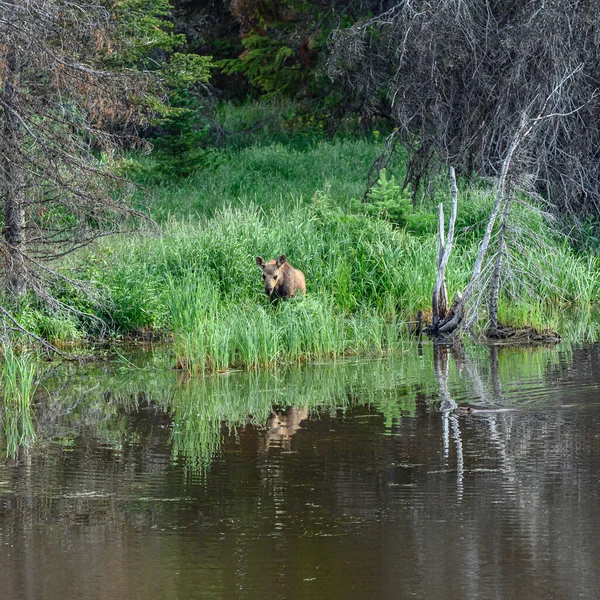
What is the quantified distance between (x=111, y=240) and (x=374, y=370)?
283 inches

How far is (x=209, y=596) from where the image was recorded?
5949 mm

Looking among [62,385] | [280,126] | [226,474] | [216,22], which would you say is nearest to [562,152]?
[62,385]

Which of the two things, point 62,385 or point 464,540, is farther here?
point 62,385

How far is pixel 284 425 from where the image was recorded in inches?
393

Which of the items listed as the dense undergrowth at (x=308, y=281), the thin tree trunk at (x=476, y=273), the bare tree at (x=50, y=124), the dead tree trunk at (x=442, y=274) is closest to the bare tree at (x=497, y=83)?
the dense undergrowth at (x=308, y=281)

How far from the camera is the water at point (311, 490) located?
6207 mm

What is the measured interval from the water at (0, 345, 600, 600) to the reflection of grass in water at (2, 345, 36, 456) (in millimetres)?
155

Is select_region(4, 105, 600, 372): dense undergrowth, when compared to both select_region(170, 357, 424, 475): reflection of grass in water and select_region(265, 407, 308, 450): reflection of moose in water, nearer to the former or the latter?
select_region(170, 357, 424, 475): reflection of grass in water

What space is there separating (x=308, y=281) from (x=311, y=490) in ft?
30.5

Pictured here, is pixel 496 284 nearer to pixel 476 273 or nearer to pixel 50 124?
pixel 476 273

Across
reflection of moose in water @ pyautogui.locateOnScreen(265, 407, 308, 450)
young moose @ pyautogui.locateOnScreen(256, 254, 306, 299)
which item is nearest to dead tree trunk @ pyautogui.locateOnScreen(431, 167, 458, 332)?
young moose @ pyautogui.locateOnScreen(256, 254, 306, 299)

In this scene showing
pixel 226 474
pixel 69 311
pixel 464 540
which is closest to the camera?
pixel 464 540

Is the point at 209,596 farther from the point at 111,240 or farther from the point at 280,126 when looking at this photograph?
the point at 280,126

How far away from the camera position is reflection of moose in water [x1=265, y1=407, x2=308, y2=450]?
9.34m
